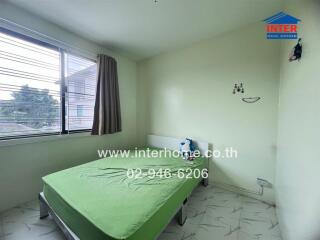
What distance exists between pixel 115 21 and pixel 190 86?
1.66m

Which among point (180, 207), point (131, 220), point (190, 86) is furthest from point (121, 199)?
point (190, 86)

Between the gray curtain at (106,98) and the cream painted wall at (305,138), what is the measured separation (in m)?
2.69

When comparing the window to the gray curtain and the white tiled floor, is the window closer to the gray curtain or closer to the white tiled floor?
the gray curtain

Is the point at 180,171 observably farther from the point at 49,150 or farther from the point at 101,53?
the point at 101,53

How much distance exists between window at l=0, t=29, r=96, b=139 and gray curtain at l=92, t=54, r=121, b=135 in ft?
0.59

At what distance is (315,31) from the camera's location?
97 cm

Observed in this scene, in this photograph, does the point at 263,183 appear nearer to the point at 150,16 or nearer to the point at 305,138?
the point at 305,138

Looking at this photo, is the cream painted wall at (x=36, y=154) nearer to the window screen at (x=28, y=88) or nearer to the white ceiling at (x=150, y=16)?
the white ceiling at (x=150, y=16)

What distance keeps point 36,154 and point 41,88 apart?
0.96m

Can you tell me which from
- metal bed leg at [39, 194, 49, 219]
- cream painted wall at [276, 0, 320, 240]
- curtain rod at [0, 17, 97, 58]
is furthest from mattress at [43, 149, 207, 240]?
curtain rod at [0, 17, 97, 58]

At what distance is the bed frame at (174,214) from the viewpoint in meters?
1.31

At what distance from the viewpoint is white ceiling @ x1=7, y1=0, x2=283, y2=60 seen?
5.90 feet

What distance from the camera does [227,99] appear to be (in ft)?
8.00

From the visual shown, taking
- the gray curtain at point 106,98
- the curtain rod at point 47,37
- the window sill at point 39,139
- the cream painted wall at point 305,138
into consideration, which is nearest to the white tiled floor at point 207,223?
the cream painted wall at point 305,138
